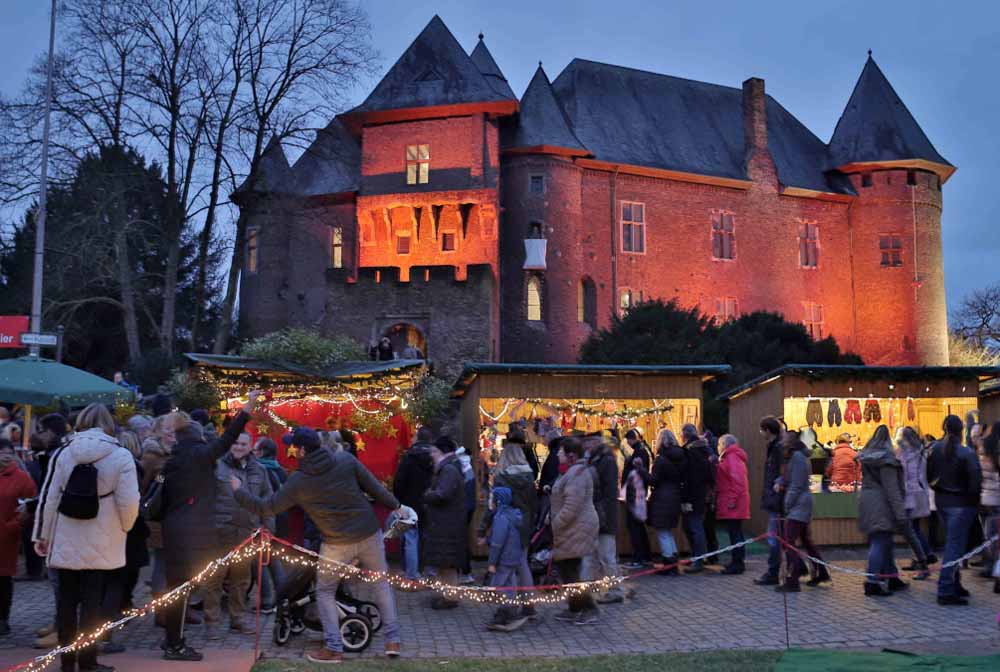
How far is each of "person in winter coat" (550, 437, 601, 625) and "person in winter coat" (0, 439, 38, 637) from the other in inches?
189

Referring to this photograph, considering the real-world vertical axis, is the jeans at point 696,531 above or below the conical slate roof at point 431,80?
below

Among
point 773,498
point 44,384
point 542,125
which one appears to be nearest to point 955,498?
point 773,498

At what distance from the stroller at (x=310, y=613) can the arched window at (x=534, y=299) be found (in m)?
28.4

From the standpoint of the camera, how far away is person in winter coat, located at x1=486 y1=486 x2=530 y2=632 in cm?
942

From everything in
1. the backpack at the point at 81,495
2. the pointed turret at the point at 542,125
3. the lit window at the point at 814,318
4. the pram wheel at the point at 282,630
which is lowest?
the pram wheel at the point at 282,630

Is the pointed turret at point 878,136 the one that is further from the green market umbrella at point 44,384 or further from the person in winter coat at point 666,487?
the green market umbrella at point 44,384

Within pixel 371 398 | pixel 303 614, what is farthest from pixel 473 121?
pixel 303 614

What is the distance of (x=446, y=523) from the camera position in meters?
10.7

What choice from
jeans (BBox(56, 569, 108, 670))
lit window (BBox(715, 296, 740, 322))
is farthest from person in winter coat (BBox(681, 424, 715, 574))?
lit window (BBox(715, 296, 740, 322))

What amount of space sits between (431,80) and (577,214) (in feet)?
23.7

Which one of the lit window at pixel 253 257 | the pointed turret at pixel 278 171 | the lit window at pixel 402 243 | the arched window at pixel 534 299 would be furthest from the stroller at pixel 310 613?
the lit window at pixel 253 257

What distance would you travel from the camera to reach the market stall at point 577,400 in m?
14.6

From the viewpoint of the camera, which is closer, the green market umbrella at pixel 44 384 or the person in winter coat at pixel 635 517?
the person in winter coat at pixel 635 517

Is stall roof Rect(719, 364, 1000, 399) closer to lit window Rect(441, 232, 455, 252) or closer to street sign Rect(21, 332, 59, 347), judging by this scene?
street sign Rect(21, 332, 59, 347)
